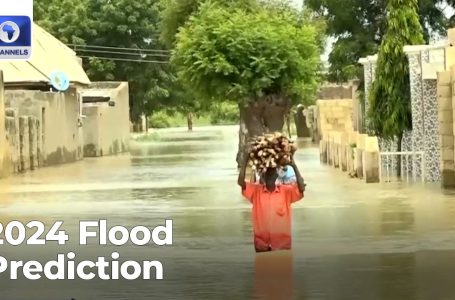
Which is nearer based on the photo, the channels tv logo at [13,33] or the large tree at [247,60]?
the channels tv logo at [13,33]

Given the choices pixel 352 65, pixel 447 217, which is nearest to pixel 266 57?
pixel 352 65

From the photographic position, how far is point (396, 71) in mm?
26188

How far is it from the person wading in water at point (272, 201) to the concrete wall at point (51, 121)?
78.7 feet

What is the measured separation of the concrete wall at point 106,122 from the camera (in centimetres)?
4756

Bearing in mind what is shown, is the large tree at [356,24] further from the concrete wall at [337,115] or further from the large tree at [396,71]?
the large tree at [396,71]

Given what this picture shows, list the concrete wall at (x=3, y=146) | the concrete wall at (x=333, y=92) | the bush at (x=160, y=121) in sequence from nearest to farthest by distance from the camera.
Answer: the concrete wall at (x=3, y=146) < the concrete wall at (x=333, y=92) < the bush at (x=160, y=121)

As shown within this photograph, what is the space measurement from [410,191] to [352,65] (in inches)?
665

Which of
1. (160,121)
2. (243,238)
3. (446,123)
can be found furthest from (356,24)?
(160,121)

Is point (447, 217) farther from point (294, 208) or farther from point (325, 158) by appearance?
point (325, 158)

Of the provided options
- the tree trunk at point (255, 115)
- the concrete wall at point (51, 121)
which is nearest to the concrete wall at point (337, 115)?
the concrete wall at point (51, 121)

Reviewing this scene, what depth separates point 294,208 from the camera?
1909cm

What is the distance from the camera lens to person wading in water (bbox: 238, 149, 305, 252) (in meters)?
11.9

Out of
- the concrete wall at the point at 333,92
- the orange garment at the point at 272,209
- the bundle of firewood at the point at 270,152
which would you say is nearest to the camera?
the bundle of firewood at the point at 270,152

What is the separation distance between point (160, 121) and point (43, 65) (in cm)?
6781
